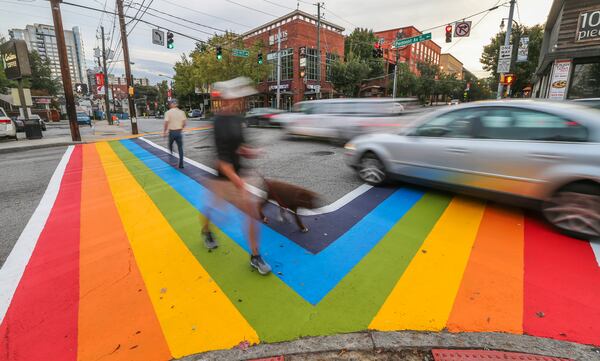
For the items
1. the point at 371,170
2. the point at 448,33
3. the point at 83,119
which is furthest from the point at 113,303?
the point at 83,119

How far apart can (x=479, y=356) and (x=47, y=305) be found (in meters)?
3.58

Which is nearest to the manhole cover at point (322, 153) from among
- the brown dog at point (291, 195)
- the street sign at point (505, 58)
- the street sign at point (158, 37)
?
the brown dog at point (291, 195)

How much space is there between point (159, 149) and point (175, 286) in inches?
384

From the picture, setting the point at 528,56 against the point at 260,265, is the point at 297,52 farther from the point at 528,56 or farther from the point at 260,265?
the point at 260,265

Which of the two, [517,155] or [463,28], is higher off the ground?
[463,28]

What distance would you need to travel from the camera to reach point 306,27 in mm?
42156

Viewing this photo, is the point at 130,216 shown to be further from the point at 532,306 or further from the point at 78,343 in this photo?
the point at 532,306

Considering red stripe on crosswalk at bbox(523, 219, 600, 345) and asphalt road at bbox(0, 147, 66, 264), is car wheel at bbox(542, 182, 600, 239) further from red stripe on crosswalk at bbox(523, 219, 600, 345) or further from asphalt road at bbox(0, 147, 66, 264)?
asphalt road at bbox(0, 147, 66, 264)

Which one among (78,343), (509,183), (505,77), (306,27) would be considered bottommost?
(78,343)

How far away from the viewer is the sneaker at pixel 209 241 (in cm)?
360

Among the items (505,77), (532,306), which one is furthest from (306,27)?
(532,306)

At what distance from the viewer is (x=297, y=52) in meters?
41.2

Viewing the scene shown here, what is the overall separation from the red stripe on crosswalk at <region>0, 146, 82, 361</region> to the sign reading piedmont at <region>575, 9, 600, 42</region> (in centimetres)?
1822

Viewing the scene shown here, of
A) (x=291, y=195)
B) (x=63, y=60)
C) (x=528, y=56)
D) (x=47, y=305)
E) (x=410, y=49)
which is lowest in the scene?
(x=47, y=305)
